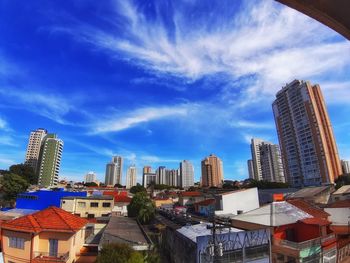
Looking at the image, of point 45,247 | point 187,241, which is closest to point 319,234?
point 187,241

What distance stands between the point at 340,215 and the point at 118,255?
2769cm

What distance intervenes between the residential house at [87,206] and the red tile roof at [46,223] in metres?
29.4

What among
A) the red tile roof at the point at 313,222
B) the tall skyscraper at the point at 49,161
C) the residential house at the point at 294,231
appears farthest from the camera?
the tall skyscraper at the point at 49,161

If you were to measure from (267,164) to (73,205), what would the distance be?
3844 inches

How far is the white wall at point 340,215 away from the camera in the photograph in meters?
30.6

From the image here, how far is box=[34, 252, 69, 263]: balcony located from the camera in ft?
63.5

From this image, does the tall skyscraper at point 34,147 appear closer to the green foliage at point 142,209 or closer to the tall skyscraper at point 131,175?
the tall skyscraper at point 131,175

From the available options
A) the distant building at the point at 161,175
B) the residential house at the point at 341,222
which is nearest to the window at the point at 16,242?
the residential house at the point at 341,222

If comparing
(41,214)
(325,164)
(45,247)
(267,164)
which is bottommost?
(45,247)

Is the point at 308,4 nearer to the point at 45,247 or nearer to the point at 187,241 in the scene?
the point at 187,241

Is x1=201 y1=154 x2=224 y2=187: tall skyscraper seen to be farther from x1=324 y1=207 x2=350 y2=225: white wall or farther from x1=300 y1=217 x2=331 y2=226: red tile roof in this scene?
x1=300 y1=217 x2=331 y2=226: red tile roof

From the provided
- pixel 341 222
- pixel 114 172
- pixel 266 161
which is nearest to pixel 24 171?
pixel 114 172

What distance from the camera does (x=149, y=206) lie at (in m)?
45.9

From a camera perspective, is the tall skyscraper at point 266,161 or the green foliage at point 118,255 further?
the tall skyscraper at point 266,161
